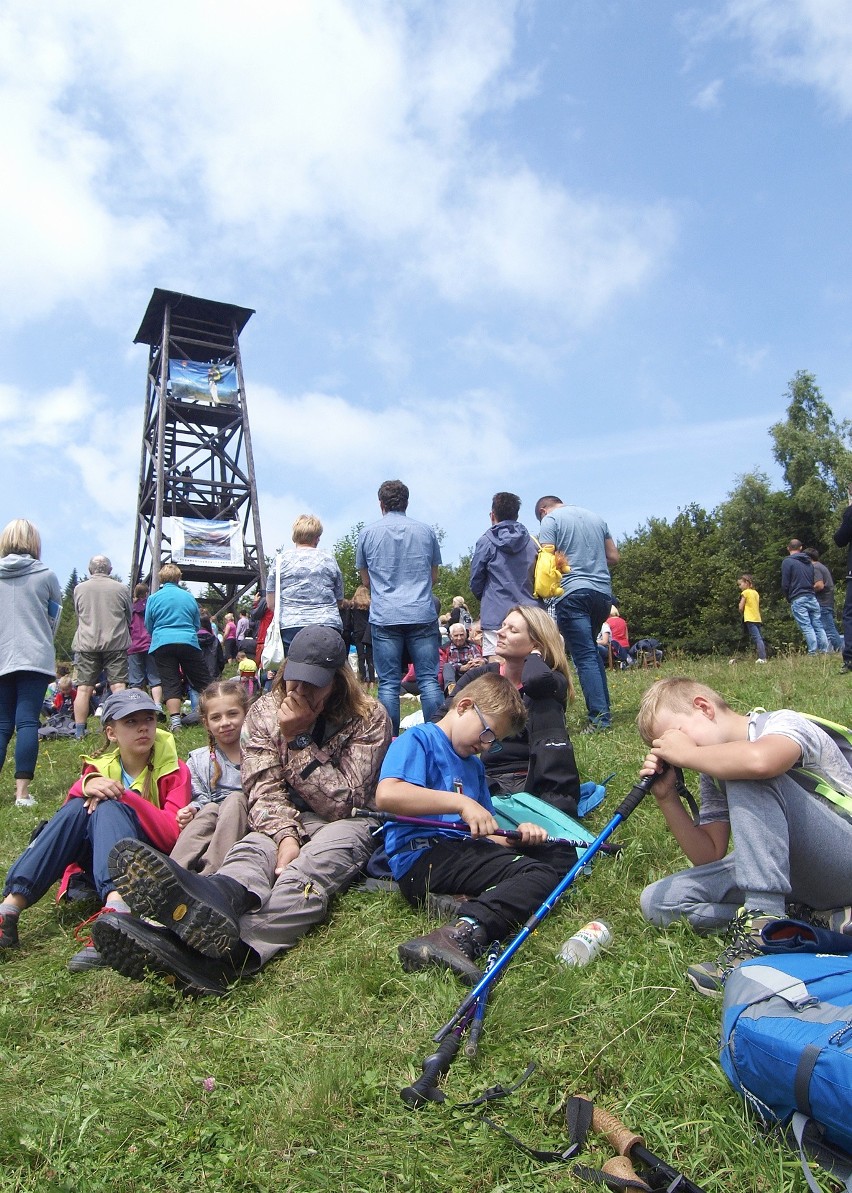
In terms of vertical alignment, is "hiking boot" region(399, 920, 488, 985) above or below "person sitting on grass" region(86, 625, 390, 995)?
below

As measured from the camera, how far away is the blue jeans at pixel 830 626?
1440 centimetres

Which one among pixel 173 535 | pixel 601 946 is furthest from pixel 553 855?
pixel 173 535

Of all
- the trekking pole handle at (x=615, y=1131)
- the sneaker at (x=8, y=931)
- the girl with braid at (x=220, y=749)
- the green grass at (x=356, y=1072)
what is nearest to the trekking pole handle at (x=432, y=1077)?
the green grass at (x=356, y=1072)

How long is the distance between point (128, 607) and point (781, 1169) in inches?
358

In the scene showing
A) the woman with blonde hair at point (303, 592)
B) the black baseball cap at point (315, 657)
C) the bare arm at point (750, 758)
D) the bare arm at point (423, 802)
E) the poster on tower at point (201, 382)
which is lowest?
the bare arm at point (423, 802)

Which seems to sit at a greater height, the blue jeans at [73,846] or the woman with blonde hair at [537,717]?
the woman with blonde hair at [537,717]

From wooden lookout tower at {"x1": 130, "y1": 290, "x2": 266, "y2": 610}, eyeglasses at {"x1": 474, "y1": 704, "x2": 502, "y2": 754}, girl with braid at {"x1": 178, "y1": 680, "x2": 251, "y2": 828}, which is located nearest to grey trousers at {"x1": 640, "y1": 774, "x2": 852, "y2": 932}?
eyeglasses at {"x1": 474, "y1": 704, "x2": 502, "y2": 754}

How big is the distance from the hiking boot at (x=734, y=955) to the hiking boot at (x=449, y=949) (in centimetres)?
76

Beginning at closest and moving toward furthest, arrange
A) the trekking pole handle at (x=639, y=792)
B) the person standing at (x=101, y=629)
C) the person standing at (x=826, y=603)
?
the trekking pole handle at (x=639, y=792)
the person standing at (x=101, y=629)
the person standing at (x=826, y=603)

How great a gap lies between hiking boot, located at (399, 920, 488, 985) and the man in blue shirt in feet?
11.1

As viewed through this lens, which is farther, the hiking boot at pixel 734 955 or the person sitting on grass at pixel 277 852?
the person sitting on grass at pixel 277 852

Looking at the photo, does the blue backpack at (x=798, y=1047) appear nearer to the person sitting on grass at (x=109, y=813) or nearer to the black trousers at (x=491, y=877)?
the black trousers at (x=491, y=877)

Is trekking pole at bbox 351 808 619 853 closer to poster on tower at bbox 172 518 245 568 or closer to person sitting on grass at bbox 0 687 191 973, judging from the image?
person sitting on grass at bbox 0 687 191 973

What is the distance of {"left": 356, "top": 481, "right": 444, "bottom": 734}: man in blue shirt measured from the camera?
6.87 m
